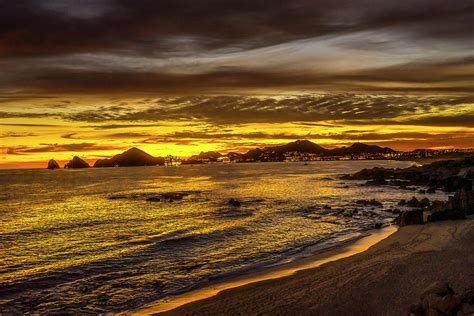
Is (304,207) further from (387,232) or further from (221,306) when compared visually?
(221,306)

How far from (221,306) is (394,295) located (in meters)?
6.62

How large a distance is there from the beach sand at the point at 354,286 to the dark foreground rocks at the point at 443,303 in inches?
68.1

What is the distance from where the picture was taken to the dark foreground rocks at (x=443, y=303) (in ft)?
35.6

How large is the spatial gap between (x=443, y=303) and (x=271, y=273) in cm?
1135

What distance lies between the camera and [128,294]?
18.5 m

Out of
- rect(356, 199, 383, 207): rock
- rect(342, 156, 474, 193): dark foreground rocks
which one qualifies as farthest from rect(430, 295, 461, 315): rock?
rect(342, 156, 474, 193): dark foreground rocks

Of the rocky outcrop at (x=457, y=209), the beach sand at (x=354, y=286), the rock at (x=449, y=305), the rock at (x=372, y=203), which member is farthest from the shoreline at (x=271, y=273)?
the rock at (x=372, y=203)

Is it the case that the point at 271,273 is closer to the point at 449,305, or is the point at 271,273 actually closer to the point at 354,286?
the point at 354,286

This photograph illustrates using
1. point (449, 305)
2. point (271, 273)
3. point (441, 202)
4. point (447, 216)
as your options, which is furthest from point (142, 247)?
point (441, 202)

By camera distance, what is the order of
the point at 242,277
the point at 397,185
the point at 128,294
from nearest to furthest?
the point at 128,294 < the point at 242,277 < the point at 397,185

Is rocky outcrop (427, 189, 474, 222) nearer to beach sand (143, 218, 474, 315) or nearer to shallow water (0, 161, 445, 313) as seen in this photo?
shallow water (0, 161, 445, 313)

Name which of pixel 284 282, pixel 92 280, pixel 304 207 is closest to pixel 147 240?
pixel 92 280

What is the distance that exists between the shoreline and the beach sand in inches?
5.6

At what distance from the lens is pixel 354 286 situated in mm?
16641
